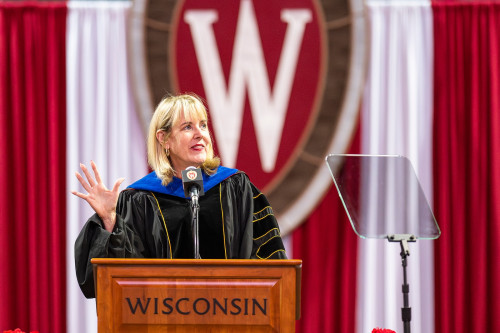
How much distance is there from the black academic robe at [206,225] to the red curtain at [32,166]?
2007 mm

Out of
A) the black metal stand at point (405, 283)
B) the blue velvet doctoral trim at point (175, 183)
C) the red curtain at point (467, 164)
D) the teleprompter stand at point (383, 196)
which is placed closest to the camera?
the blue velvet doctoral trim at point (175, 183)

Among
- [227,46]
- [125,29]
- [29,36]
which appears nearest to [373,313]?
[227,46]

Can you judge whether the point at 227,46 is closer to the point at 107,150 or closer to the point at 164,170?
the point at 107,150

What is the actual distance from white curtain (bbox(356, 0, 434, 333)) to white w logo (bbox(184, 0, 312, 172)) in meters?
0.58

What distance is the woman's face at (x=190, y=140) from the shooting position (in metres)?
3.05

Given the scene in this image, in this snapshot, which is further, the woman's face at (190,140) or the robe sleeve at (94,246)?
the woman's face at (190,140)

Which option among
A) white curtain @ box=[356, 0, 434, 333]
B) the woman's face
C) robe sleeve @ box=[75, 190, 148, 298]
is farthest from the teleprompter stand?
robe sleeve @ box=[75, 190, 148, 298]

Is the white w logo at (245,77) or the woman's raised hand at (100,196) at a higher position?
the white w logo at (245,77)

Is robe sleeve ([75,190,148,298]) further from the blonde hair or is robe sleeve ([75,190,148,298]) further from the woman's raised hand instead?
the blonde hair

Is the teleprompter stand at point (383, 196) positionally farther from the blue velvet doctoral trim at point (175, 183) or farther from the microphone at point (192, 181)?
the microphone at point (192, 181)

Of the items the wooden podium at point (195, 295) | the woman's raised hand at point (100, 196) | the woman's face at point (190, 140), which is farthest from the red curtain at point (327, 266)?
the wooden podium at point (195, 295)

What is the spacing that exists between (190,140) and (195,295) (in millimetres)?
1111

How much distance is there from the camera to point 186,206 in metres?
3.14

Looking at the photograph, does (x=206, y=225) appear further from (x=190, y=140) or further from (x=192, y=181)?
(x=192, y=181)
